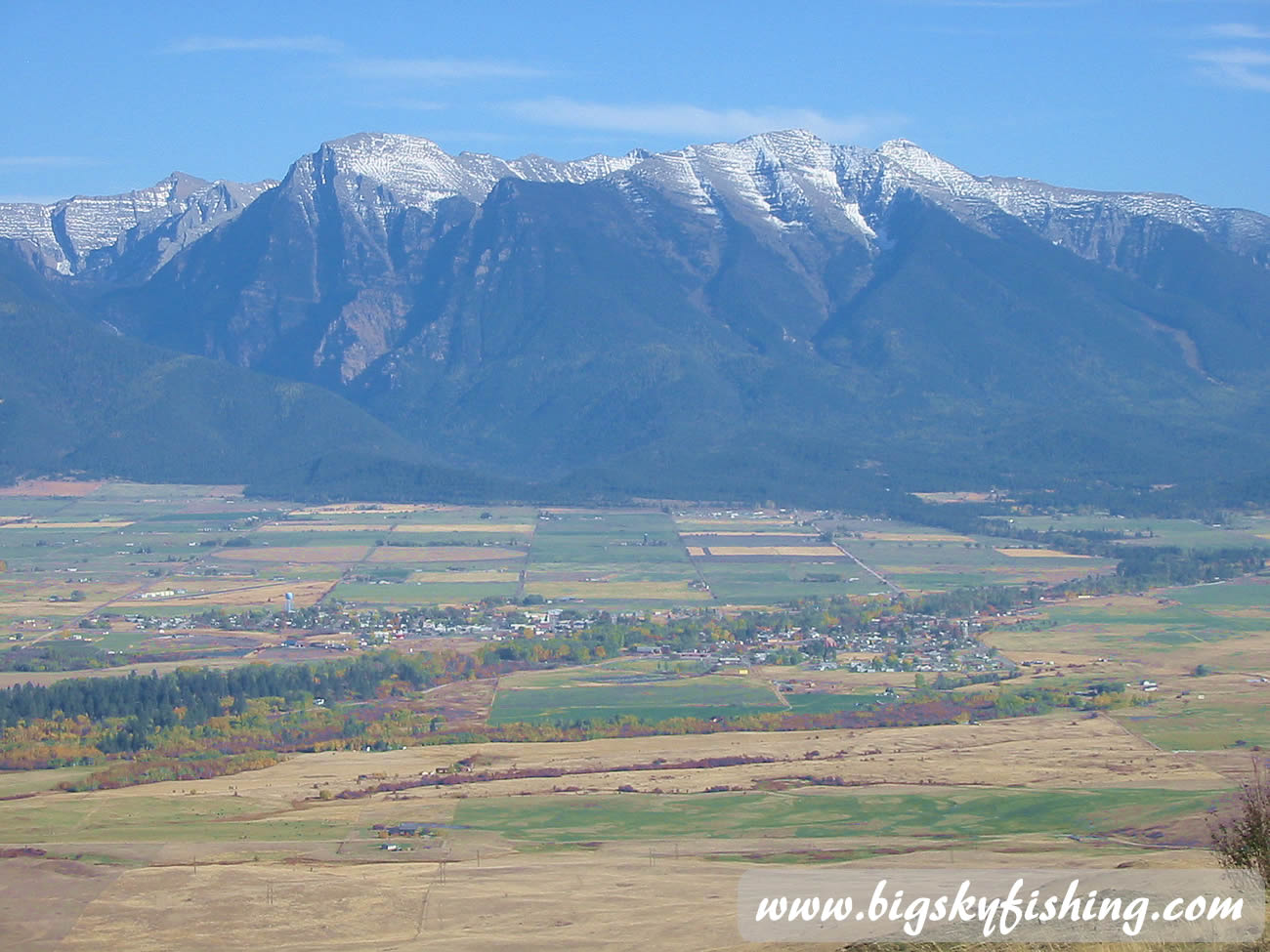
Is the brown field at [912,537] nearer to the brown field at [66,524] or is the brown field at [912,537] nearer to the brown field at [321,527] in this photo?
the brown field at [321,527]

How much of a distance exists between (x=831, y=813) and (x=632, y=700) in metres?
24.8

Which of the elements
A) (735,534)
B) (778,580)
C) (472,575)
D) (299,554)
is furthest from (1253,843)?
(735,534)

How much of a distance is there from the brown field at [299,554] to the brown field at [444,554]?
1638mm

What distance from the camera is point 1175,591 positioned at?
129500mm

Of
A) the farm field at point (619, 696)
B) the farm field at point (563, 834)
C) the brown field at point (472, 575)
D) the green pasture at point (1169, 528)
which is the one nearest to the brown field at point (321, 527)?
the brown field at point (472, 575)

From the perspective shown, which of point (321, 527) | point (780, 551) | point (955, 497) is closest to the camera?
point (780, 551)

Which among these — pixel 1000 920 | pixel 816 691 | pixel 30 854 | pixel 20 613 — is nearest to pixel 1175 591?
pixel 816 691

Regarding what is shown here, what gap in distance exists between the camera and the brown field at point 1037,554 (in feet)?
487

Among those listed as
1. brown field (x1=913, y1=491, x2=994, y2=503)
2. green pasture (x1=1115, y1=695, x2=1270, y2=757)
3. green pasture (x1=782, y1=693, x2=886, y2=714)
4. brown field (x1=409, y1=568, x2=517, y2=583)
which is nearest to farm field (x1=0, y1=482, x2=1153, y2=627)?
brown field (x1=409, y1=568, x2=517, y2=583)

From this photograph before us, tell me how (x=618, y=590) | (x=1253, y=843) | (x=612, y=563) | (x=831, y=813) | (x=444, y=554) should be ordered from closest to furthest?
(x=1253, y=843) < (x=831, y=813) < (x=618, y=590) < (x=612, y=563) < (x=444, y=554)

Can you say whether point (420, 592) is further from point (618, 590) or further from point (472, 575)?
A: point (618, 590)

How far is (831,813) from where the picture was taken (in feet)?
224

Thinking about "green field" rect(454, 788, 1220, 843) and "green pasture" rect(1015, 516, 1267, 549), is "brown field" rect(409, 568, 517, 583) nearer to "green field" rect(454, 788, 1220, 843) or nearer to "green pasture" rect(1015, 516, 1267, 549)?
"green pasture" rect(1015, 516, 1267, 549)

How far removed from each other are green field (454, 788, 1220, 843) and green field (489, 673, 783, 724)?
17.0 m
